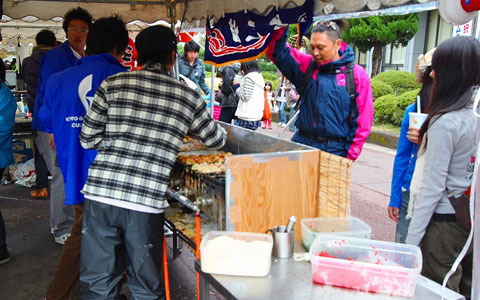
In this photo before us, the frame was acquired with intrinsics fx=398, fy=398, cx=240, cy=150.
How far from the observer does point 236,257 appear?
1.83 metres

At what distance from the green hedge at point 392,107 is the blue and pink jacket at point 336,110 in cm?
734

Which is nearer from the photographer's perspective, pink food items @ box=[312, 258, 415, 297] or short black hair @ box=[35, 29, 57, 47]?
pink food items @ box=[312, 258, 415, 297]

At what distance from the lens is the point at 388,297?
1652mm

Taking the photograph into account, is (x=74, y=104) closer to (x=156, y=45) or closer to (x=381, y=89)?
(x=156, y=45)

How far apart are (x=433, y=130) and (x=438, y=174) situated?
23cm

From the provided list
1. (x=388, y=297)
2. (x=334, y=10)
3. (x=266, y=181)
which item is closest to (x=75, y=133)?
(x=266, y=181)

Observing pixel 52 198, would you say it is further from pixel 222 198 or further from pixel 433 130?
pixel 433 130

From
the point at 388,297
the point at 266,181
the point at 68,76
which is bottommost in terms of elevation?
the point at 388,297

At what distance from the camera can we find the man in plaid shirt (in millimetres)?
2229

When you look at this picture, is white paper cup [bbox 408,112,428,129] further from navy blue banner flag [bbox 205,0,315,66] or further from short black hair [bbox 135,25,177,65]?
short black hair [bbox 135,25,177,65]

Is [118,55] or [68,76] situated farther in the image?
[118,55]

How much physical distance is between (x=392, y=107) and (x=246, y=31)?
8168 millimetres

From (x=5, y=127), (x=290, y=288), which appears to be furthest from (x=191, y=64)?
(x=290, y=288)

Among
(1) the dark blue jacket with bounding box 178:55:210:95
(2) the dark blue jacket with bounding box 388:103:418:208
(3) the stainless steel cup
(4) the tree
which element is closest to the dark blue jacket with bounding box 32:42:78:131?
(3) the stainless steel cup
